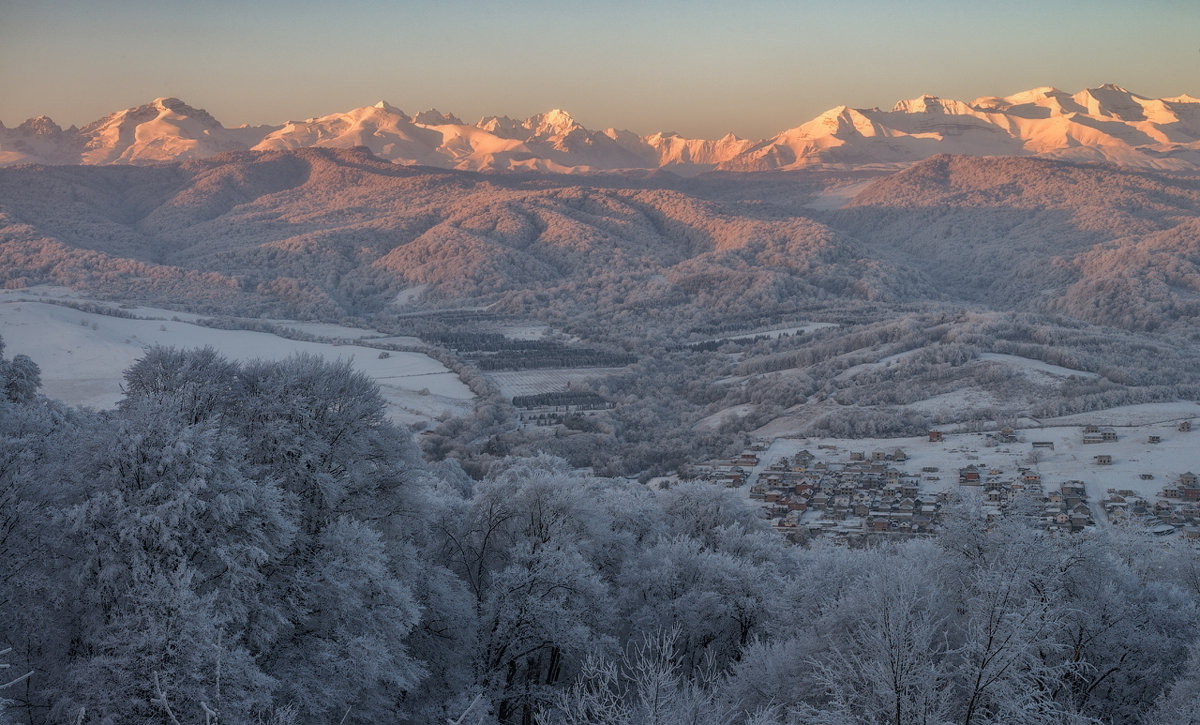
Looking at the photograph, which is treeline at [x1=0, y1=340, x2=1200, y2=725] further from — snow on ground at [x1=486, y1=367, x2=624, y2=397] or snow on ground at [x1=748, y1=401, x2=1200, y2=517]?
snow on ground at [x1=486, y1=367, x2=624, y2=397]

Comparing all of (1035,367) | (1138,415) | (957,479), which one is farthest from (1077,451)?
(1035,367)

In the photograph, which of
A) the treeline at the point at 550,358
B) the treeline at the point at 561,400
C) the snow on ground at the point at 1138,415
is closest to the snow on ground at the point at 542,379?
the treeline at the point at 561,400

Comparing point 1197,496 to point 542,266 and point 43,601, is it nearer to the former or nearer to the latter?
point 43,601

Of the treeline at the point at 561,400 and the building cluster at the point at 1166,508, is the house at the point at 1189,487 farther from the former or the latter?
the treeline at the point at 561,400

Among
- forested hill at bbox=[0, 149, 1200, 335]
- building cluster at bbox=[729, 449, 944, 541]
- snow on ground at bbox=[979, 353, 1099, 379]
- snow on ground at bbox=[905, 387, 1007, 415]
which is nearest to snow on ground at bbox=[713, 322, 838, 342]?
forested hill at bbox=[0, 149, 1200, 335]

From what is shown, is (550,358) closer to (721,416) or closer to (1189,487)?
(721,416)
